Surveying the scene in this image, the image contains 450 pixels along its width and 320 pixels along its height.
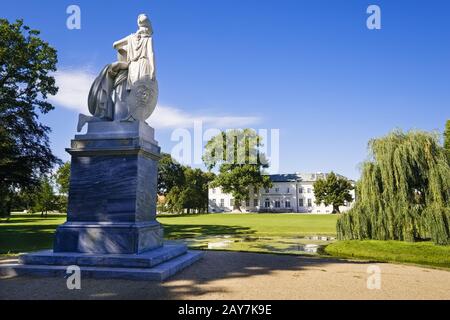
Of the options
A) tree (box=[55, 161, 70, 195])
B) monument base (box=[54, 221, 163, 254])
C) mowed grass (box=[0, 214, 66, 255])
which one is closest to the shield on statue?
monument base (box=[54, 221, 163, 254])

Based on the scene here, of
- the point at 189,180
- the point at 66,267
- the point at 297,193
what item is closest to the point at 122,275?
the point at 66,267

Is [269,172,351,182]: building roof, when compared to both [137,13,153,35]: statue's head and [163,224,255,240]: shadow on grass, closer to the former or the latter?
[163,224,255,240]: shadow on grass

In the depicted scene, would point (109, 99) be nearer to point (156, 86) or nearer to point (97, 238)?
point (156, 86)

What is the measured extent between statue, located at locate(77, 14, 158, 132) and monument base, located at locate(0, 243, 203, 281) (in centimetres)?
353

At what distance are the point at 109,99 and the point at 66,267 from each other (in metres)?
4.62

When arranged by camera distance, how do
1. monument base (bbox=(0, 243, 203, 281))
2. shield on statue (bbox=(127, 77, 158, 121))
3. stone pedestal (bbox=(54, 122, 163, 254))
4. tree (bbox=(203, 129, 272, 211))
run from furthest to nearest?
tree (bbox=(203, 129, 272, 211)), shield on statue (bbox=(127, 77, 158, 121)), stone pedestal (bbox=(54, 122, 163, 254)), monument base (bbox=(0, 243, 203, 281))

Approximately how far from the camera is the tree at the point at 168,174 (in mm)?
68062

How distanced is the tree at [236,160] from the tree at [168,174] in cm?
667

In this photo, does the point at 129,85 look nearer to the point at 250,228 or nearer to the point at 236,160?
the point at 250,228

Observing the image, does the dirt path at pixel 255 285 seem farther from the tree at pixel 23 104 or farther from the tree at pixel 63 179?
the tree at pixel 63 179

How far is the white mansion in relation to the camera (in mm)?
85062

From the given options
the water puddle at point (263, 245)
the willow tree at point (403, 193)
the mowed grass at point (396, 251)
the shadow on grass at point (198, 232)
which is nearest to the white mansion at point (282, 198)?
the shadow on grass at point (198, 232)

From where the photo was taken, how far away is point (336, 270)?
855 centimetres
